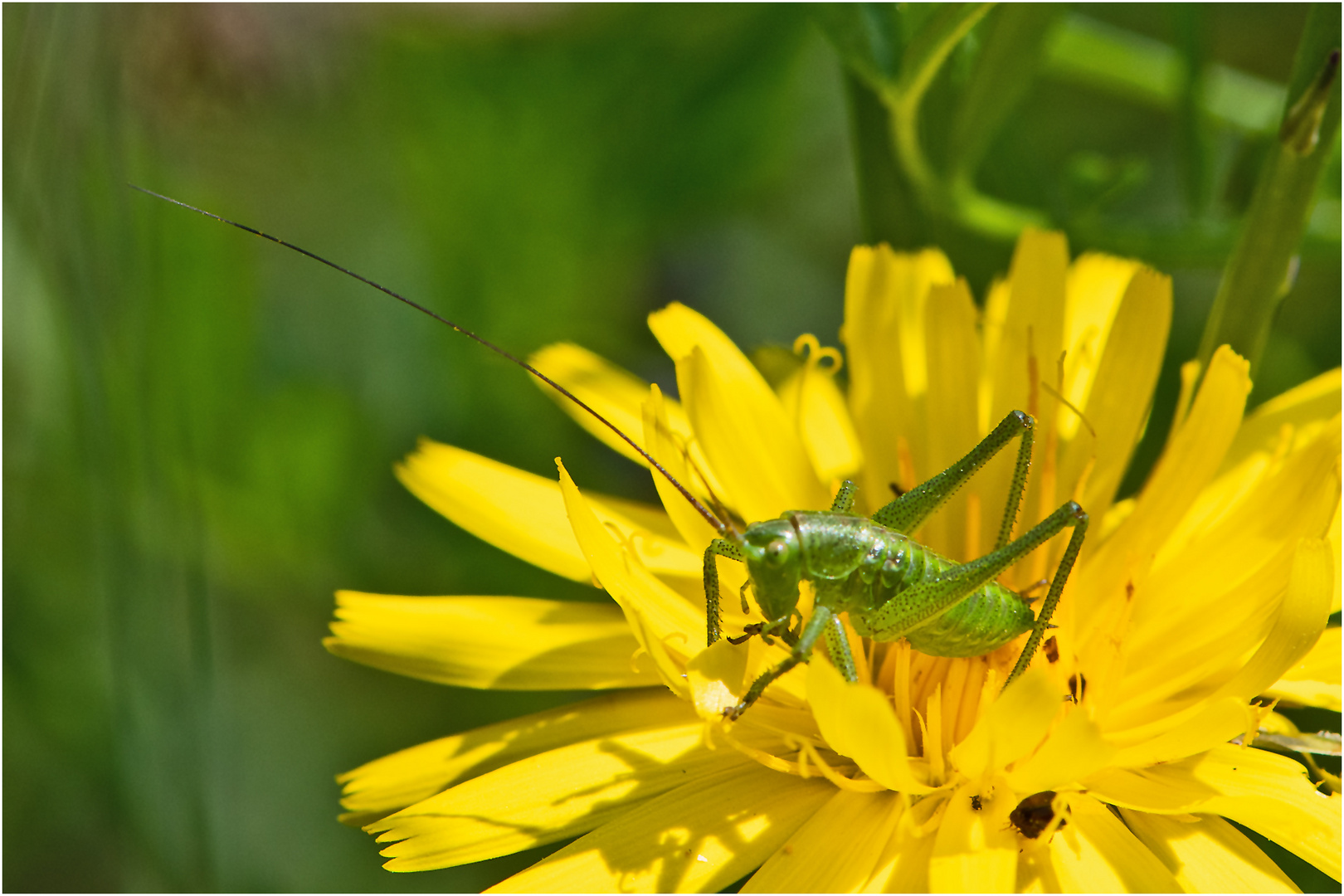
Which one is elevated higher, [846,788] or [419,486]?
[419,486]

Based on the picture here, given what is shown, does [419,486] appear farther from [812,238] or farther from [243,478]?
[812,238]

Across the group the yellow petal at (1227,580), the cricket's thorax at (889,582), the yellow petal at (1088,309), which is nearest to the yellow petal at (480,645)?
the cricket's thorax at (889,582)

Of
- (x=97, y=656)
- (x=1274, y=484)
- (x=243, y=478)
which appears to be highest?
(x=243, y=478)

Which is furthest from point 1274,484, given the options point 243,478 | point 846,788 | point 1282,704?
point 243,478

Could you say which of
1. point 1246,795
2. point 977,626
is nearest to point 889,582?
point 977,626

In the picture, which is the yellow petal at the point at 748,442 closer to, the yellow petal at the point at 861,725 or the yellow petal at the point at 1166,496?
A: the yellow petal at the point at 1166,496

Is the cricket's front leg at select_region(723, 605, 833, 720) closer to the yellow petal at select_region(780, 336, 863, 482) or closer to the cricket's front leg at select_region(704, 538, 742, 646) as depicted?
the cricket's front leg at select_region(704, 538, 742, 646)
